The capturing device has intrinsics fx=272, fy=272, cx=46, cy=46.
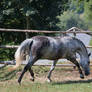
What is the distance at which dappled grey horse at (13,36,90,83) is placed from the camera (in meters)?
7.55

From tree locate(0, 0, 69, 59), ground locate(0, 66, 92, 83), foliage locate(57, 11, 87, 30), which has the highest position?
tree locate(0, 0, 69, 59)

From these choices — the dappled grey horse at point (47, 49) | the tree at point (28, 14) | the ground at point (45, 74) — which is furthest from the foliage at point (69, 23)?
the dappled grey horse at point (47, 49)

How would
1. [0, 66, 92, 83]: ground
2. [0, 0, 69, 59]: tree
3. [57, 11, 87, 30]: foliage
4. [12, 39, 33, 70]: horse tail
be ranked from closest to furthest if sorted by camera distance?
[12, 39, 33, 70]: horse tail, [0, 66, 92, 83]: ground, [0, 0, 69, 59]: tree, [57, 11, 87, 30]: foliage

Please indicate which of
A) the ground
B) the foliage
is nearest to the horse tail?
the ground

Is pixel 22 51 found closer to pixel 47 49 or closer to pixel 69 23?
pixel 47 49

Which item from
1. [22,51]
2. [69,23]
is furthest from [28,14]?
[69,23]

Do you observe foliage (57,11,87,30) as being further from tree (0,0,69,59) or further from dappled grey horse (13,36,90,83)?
dappled grey horse (13,36,90,83)

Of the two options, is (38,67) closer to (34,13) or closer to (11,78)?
(11,78)

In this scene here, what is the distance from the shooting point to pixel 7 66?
10.4 metres

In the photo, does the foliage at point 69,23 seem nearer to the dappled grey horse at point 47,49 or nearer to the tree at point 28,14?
the tree at point 28,14

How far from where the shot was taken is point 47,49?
7.74 metres

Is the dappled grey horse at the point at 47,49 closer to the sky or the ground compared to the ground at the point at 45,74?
closer to the sky

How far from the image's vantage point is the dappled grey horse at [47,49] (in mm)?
7551

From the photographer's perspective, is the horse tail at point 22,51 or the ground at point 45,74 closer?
the horse tail at point 22,51
